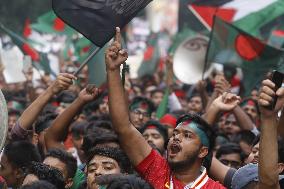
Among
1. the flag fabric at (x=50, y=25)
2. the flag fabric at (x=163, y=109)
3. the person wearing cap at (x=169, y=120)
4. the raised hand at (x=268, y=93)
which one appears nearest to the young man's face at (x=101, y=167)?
the raised hand at (x=268, y=93)

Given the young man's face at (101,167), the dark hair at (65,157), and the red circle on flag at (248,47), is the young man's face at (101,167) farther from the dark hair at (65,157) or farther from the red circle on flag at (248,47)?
the red circle on flag at (248,47)

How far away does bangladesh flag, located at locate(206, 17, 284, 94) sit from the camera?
881cm

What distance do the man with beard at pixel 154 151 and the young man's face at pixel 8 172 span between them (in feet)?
4.29

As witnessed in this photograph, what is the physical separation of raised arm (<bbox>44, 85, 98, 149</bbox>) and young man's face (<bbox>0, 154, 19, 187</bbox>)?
1.35 feet

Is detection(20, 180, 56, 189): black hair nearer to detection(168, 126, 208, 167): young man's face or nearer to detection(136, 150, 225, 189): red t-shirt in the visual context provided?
detection(136, 150, 225, 189): red t-shirt

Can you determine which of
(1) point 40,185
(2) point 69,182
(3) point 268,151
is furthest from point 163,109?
(3) point 268,151

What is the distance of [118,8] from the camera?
505 centimetres

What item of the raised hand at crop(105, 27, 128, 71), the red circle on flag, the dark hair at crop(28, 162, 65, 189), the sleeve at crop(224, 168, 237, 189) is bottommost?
the sleeve at crop(224, 168, 237, 189)

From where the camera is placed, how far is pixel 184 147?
191 inches

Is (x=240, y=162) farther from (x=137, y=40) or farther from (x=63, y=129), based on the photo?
(x=137, y=40)

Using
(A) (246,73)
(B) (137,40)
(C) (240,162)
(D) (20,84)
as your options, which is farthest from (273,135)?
(B) (137,40)

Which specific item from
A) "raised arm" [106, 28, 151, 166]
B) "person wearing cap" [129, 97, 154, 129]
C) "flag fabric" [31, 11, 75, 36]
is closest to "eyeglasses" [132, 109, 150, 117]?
"person wearing cap" [129, 97, 154, 129]

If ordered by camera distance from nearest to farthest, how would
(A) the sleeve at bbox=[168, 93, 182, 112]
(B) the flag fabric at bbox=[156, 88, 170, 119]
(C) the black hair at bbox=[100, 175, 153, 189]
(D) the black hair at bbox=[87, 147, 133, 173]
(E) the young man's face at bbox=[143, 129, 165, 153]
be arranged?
(C) the black hair at bbox=[100, 175, 153, 189], (D) the black hair at bbox=[87, 147, 133, 173], (E) the young man's face at bbox=[143, 129, 165, 153], (B) the flag fabric at bbox=[156, 88, 170, 119], (A) the sleeve at bbox=[168, 93, 182, 112]

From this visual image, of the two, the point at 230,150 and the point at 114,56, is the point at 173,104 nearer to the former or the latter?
the point at 230,150
